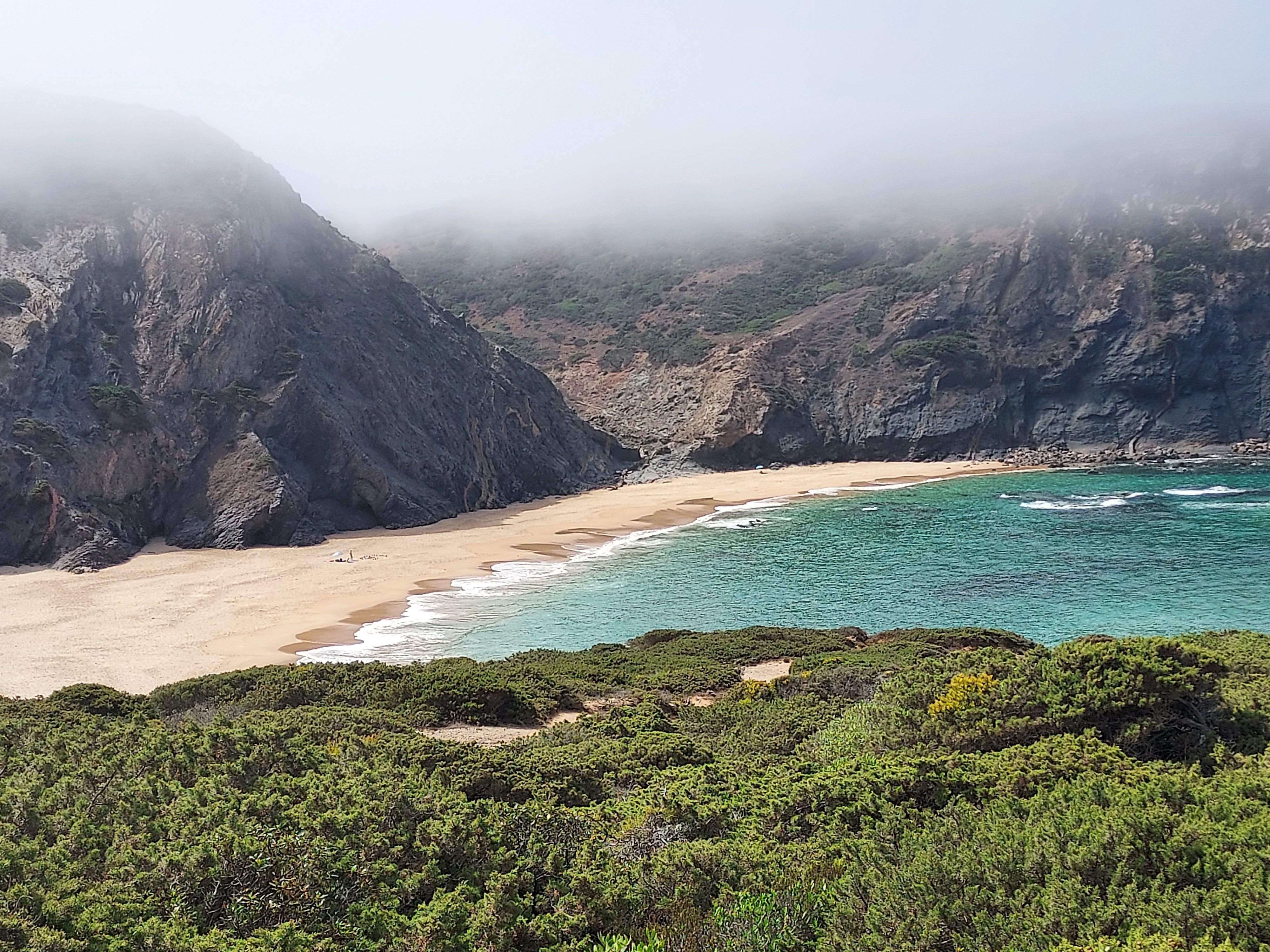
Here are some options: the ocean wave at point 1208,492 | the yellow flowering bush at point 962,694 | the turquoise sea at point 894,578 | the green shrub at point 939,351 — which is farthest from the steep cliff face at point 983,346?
the yellow flowering bush at point 962,694

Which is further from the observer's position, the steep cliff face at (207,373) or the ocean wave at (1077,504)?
the ocean wave at (1077,504)

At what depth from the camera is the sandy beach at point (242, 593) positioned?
2041cm

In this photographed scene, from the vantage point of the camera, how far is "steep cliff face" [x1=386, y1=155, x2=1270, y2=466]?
6569 cm

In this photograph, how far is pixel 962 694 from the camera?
8.80 metres

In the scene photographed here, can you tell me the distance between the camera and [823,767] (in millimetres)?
7547

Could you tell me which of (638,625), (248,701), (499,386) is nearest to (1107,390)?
(499,386)

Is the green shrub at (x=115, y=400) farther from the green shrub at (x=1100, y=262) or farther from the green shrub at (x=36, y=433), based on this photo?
the green shrub at (x=1100, y=262)

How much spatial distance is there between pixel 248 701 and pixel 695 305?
242ft

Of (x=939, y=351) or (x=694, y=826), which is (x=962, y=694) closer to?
(x=694, y=826)

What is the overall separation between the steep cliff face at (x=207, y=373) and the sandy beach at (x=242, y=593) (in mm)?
2030

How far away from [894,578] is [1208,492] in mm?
27370

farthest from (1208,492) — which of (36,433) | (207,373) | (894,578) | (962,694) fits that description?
(36,433)

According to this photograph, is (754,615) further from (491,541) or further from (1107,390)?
(1107,390)

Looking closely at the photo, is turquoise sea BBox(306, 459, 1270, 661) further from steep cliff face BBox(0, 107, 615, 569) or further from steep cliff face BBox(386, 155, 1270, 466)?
steep cliff face BBox(386, 155, 1270, 466)
